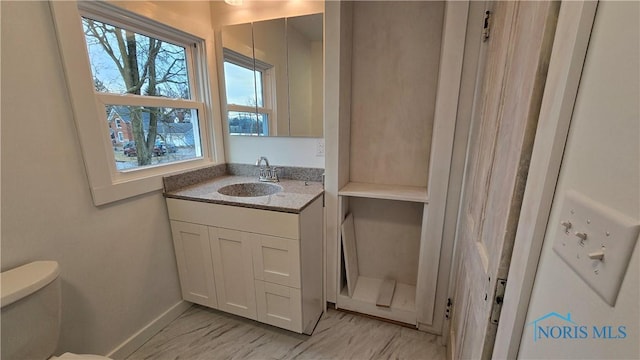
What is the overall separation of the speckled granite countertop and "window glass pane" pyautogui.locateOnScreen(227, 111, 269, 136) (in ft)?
1.22

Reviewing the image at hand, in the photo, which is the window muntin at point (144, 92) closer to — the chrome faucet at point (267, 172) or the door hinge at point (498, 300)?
the chrome faucet at point (267, 172)

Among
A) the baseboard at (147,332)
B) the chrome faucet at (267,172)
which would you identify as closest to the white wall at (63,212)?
the baseboard at (147,332)

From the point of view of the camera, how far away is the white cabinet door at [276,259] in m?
1.45

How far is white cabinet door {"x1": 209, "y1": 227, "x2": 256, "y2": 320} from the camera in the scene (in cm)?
156

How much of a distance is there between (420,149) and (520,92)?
1.08m

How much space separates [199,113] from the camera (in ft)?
6.42

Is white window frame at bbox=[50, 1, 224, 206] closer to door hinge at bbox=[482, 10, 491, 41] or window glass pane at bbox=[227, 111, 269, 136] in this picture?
window glass pane at bbox=[227, 111, 269, 136]

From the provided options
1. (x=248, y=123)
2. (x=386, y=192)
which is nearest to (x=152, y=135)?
(x=248, y=123)

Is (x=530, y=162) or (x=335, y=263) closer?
(x=530, y=162)

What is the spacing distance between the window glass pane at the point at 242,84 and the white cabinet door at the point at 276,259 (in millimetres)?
1034

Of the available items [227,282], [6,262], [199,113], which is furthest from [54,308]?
[199,113]

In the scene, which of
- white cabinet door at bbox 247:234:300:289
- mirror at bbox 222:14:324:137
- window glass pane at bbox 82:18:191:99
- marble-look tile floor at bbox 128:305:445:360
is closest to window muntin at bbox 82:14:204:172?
window glass pane at bbox 82:18:191:99

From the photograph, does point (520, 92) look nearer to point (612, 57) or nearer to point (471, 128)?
point (612, 57)

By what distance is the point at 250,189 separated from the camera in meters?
1.97
